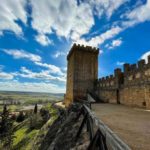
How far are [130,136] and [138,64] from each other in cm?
1074

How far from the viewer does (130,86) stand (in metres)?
15.1

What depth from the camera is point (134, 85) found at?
47.1 feet

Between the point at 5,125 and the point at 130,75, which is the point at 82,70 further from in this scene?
the point at 5,125

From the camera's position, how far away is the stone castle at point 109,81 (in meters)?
13.1

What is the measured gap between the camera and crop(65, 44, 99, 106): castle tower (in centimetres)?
2469

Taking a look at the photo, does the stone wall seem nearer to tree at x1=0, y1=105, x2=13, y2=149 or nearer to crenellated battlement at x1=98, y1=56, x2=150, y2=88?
crenellated battlement at x1=98, y1=56, x2=150, y2=88

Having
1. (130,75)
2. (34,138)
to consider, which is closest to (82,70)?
(130,75)

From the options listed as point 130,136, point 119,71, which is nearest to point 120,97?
point 119,71

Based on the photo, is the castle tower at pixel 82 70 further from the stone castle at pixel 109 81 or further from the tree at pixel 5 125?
the tree at pixel 5 125

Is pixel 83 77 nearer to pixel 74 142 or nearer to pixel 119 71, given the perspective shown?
pixel 119 71

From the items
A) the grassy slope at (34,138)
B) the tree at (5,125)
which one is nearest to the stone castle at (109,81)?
the grassy slope at (34,138)

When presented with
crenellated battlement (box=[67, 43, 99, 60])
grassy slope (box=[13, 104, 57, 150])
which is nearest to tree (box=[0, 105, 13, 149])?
grassy slope (box=[13, 104, 57, 150])

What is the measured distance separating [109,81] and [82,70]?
6.33m

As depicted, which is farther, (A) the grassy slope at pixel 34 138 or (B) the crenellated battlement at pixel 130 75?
(A) the grassy slope at pixel 34 138
